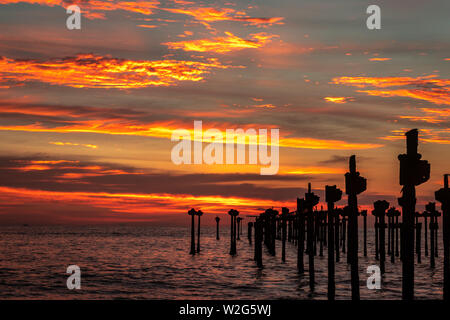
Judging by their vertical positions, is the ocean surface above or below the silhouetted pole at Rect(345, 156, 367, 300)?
below

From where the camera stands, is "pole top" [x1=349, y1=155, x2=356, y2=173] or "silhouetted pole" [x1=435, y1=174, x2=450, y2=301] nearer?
"pole top" [x1=349, y1=155, x2=356, y2=173]

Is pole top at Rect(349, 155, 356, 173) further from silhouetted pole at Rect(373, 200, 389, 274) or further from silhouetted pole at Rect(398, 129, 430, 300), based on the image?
silhouetted pole at Rect(373, 200, 389, 274)

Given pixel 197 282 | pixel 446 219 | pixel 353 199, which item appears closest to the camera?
pixel 353 199

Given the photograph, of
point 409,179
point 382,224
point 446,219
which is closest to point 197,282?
point 382,224

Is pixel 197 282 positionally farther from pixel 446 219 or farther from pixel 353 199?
pixel 353 199

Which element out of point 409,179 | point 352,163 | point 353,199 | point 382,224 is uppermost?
point 352,163

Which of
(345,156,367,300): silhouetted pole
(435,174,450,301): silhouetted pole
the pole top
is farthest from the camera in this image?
(435,174,450,301): silhouetted pole

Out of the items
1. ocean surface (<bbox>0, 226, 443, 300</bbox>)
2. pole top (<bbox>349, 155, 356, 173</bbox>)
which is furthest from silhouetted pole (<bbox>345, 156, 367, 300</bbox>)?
ocean surface (<bbox>0, 226, 443, 300</bbox>)

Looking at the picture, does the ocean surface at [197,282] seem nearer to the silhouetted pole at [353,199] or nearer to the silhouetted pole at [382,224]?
the silhouetted pole at [382,224]

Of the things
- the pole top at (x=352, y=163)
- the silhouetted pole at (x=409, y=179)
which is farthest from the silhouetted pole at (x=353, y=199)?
the silhouetted pole at (x=409, y=179)

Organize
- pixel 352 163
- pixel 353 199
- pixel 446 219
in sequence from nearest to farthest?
1. pixel 352 163
2. pixel 353 199
3. pixel 446 219

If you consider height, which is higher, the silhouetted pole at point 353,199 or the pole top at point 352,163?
the pole top at point 352,163
